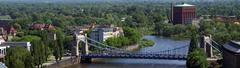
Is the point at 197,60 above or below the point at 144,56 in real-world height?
above

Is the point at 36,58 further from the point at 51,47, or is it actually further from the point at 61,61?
the point at 51,47

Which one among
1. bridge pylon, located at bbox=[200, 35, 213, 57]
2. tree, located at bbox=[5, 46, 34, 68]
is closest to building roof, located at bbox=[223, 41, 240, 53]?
bridge pylon, located at bbox=[200, 35, 213, 57]

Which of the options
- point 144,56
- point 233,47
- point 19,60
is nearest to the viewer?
point 19,60

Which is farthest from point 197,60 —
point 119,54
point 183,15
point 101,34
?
point 183,15

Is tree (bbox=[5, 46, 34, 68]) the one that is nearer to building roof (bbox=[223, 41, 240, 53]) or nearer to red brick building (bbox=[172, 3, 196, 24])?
building roof (bbox=[223, 41, 240, 53])

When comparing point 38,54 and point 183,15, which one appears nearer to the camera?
point 38,54

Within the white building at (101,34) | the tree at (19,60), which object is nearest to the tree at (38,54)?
the tree at (19,60)

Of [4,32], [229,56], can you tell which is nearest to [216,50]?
[229,56]

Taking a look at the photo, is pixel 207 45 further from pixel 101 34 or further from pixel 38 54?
pixel 101 34

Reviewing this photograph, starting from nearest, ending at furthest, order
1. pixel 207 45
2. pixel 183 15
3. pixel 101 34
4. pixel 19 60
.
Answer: pixel 19 60 → pixel 207 45 → pixel 101 34 → pixel 183 15
